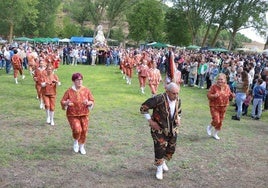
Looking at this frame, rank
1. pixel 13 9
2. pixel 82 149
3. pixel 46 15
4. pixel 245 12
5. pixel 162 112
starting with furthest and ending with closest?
pixel 46 15 → pixel 13 9 → pixel 245 12 → pixel 82 149 → pixel 162 112

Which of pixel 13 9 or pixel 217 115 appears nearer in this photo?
pixel 217 115

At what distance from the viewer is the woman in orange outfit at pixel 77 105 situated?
7719 millimetres

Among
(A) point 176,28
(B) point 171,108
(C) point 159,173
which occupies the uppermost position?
(A) point 176,28

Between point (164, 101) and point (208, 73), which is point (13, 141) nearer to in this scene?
point (164, 101)

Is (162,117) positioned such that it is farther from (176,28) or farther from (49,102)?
(176,28)

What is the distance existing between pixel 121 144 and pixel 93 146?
2.21 ft

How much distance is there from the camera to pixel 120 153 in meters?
8.16

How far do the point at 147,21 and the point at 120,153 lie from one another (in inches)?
2099

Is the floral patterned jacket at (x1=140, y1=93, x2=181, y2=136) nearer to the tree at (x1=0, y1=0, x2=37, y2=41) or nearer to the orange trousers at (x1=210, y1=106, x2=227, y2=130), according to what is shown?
the orange trousers at (x1=210, y1=106, x2=227, y2=130)

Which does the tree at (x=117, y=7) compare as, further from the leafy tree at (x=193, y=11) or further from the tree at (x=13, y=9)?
the leafy tree at (x=193, y=11)

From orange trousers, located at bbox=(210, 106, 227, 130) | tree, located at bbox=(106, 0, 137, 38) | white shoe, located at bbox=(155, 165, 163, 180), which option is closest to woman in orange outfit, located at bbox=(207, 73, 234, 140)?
orange trousers, located at bbox=(210, 106, 227, 130)

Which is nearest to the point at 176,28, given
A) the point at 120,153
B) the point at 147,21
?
the point at 147,21

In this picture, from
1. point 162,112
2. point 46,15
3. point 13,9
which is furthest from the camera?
point 46,15

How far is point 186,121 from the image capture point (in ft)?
39.0
